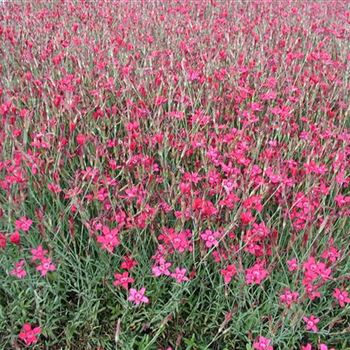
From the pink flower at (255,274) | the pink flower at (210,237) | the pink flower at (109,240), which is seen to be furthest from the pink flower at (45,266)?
the pink flower at (255,274)

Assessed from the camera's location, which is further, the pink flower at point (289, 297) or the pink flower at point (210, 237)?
the pink flower at point (210, 237)

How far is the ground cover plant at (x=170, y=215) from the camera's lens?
1.83 metres

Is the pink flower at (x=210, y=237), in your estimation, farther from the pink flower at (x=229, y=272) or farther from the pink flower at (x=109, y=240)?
the pink flower at (x=109, y=240)

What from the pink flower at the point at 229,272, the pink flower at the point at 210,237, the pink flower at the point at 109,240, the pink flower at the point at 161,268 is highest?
the pink flower at the point at 109,240

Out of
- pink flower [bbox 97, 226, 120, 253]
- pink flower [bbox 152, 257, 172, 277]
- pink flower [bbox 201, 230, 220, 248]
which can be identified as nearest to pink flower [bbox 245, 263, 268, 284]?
pink flower [bbox 201, 230, 220, 248]

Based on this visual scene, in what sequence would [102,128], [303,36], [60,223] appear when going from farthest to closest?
[303,36] → [102,128] → [60,223]

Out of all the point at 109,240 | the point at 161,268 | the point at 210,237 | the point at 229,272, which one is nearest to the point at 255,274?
the point at 229,272

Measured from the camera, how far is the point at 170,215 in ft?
Answer: 7.23

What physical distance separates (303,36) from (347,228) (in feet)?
8.79

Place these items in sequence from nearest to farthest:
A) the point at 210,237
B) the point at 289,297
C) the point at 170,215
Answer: the point at 289,297
the point at 210,237
the point at 170,215

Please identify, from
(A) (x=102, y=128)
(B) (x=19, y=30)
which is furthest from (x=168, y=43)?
(A) (x=102, y=128)

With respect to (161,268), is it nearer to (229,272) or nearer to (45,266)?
(229,272)

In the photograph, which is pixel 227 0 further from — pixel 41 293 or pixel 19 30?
pixel 41 293

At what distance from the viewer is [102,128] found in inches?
99.8
